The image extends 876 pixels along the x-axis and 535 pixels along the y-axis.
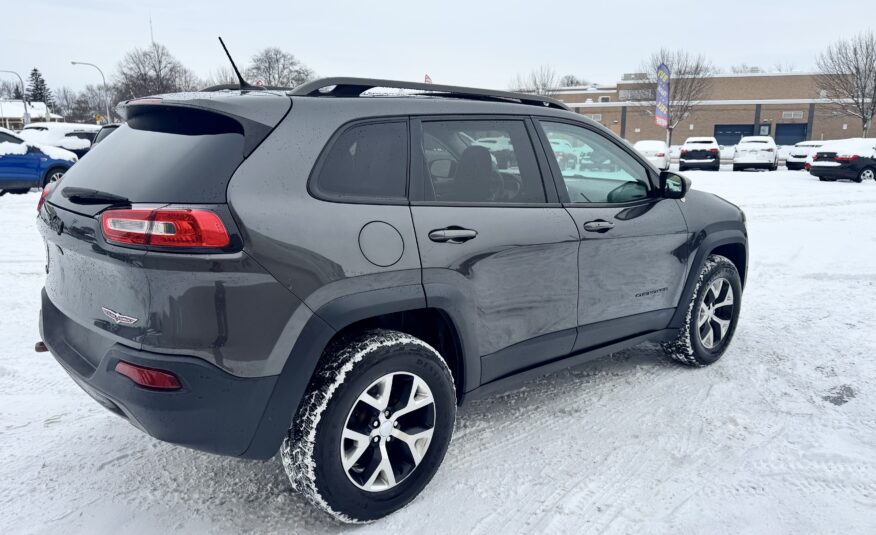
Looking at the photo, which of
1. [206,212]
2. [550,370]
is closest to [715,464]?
[550,370]

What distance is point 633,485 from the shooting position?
2877 mm

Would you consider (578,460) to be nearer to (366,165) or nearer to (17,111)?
(366,165)

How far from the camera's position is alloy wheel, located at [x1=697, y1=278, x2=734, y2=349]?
434 cm

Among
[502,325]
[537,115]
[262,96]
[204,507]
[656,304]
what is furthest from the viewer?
[656,304]

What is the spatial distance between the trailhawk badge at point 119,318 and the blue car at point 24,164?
13123 mm

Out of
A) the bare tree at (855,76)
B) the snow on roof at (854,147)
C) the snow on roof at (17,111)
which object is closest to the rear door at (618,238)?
the snow on roof at (854,147)

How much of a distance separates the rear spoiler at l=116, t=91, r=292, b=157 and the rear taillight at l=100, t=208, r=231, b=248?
319 mm

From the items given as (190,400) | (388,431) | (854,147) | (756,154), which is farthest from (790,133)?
(190,400)

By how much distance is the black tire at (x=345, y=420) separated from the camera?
240cm

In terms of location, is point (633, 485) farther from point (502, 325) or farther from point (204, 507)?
point (204, 507)

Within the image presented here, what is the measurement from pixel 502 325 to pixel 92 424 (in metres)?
2.31

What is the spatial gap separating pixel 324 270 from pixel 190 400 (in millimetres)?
656

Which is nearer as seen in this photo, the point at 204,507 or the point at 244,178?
the point at 244,178

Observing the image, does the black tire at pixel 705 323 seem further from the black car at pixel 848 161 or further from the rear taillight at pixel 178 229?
the black car at pixel 848 161
